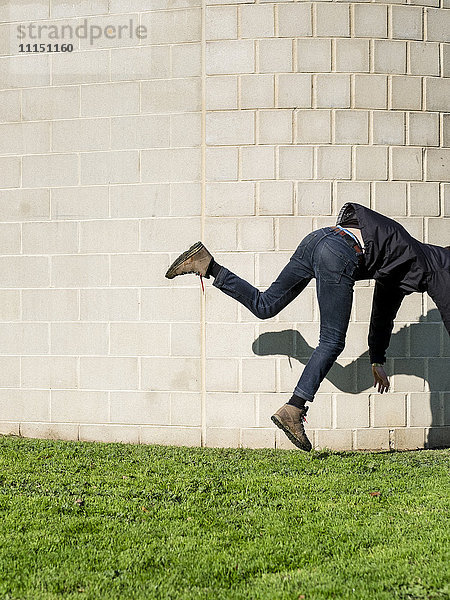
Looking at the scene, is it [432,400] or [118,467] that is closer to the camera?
[118,467]

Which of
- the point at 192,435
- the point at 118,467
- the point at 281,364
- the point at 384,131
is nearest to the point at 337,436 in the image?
the point at 281,364

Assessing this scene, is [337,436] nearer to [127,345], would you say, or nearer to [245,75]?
[127,345]

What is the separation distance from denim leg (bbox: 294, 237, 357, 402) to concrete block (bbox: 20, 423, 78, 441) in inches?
81.2

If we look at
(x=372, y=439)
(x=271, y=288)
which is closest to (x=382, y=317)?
(x=271, y=288)

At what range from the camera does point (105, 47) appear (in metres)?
6.05

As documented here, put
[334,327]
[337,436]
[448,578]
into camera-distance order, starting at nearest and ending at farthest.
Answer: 1. [448,578]
2. [334,327]
3. [337,436]

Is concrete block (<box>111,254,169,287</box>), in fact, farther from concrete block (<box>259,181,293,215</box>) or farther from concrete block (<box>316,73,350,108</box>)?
concrete block (<box>316,73,350,108</box>)

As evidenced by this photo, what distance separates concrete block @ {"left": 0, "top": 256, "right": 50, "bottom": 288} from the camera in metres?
6.08

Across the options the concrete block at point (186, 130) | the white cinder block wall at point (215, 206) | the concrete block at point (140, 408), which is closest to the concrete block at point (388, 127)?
the white cinder block wall at point (215, 206)

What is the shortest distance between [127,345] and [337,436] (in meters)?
1.73

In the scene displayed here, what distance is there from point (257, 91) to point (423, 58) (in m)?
1.28

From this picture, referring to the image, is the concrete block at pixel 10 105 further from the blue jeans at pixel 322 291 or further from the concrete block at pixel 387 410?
the concrete block at pixel 387 410

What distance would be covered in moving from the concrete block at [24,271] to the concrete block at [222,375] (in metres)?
1.48

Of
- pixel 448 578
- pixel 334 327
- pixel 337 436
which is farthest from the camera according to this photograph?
pixel 337 436
